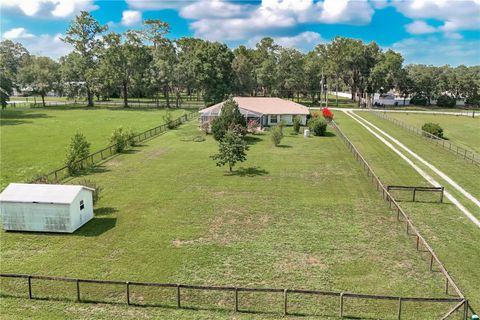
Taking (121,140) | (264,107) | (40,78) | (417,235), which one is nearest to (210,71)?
(264,107)

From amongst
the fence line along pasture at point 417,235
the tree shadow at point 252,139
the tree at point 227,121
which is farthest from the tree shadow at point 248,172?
the tree shadow at point 252,139

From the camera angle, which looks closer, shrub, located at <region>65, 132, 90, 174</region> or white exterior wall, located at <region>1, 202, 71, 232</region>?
white exterior wall, located at <region>1, 202, 71, 232</region>

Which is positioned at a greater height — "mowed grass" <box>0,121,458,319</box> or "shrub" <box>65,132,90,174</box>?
"shrub" <box>65,132,90,174</box>

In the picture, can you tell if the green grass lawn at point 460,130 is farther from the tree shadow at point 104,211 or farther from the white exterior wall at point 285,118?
the tree shadow at point 104,211

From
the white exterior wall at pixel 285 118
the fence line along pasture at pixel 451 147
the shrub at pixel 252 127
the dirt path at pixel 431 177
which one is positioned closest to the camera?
the dirt path at pixel 431 177

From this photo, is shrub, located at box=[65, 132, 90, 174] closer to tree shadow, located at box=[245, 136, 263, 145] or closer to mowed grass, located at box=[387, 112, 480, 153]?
tree shadow, located at box=[245, 136, 263, 145]

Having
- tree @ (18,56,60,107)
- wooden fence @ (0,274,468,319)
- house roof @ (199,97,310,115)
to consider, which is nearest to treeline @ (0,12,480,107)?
tree @ (18,56,60,107)

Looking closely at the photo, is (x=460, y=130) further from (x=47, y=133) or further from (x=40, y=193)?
(x=40, y=193)
